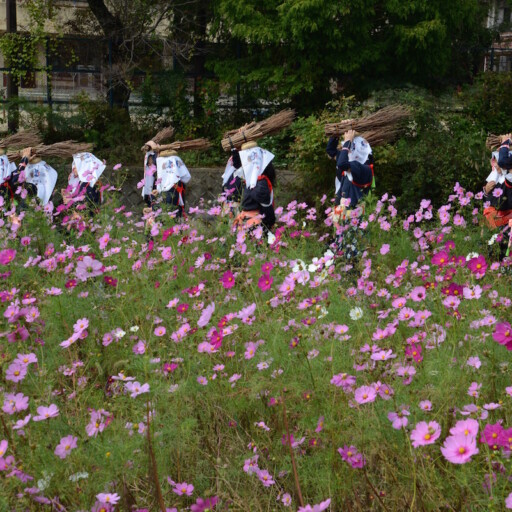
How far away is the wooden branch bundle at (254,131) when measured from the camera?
8.22 m

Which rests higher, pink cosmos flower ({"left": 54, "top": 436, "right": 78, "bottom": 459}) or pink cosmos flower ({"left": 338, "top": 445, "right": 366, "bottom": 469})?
pink cosmos flower ({"left": 54, "top": 436, "right": 78, "bottom": 459})

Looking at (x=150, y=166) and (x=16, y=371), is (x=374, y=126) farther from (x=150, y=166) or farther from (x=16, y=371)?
(x=16, y=371)

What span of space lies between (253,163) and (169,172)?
162 centimetres

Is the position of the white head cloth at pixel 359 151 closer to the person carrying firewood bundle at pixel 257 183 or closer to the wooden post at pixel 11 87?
the person carrying firewood bundle at pixel 257 183

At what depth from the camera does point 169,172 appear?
30.4 feet

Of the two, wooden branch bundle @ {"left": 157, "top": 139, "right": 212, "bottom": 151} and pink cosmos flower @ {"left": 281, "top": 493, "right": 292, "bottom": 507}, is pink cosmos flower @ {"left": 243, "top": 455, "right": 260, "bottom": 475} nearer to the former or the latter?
pink cosmos flower @ {"left": 281, "top": 493, "right": 292, "bottom": 507}

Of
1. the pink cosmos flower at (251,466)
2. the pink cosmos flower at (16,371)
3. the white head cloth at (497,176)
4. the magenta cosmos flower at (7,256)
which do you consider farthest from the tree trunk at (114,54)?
the pink cosmos flower at (251,466)

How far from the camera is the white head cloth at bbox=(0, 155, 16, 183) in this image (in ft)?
31.6

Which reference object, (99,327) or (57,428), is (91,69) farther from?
(57,428)

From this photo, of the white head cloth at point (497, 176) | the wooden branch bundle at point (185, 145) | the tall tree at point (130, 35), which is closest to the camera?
the white head cloth at point (497, 176)

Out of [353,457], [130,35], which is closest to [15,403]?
[353,457]

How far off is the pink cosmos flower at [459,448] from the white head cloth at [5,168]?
8660mm

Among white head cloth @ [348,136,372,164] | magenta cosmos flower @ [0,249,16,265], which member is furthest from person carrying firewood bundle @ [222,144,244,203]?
magenta cosmos flower @ [0,249,16,265]

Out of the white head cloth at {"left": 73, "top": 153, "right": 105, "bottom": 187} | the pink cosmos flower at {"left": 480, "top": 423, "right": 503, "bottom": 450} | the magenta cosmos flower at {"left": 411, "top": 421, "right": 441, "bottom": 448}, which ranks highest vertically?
the magenta cosmos flower at {"left": 411, "top": 421, "right": 441, "bottom": 448}
